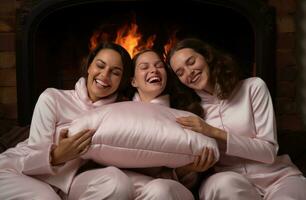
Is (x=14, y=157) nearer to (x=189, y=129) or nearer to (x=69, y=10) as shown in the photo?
(x=189, y=129)

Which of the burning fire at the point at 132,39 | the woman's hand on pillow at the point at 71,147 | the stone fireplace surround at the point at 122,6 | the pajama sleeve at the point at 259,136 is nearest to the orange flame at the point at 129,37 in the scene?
the burning fire at the point at 132,39

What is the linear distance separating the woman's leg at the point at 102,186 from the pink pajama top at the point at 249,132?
1.14 ft

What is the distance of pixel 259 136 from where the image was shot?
1414 mm

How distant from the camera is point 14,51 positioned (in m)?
2.05

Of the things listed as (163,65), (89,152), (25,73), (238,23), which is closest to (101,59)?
(163,65)

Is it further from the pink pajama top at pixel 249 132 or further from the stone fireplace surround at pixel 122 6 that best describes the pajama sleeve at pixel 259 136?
the stone fireplace surround at pixel 122 6

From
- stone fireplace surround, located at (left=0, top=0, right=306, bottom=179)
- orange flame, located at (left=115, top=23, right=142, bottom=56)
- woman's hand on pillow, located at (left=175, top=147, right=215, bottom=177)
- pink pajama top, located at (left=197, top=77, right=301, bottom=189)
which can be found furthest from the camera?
orange flame, located at (left=115, top=23, right=142, bottom=56)

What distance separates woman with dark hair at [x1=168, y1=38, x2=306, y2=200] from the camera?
134 centimetres

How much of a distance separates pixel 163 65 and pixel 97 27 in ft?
2.78

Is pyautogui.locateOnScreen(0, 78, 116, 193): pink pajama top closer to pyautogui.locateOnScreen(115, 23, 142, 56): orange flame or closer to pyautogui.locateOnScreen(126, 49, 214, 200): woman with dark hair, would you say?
pyautogui.locateOnScreen(126, 49, 214, 200): woman with dark hair

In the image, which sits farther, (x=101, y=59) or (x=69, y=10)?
(x=69, y=10)

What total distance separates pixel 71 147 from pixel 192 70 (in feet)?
1.53

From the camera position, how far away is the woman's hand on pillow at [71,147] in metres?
1.23

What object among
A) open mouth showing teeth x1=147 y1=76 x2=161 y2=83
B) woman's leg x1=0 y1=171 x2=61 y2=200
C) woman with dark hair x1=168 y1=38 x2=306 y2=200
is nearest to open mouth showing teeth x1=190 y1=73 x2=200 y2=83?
woman with dark hair x1=168 y1=38 x2=306 y2=200
